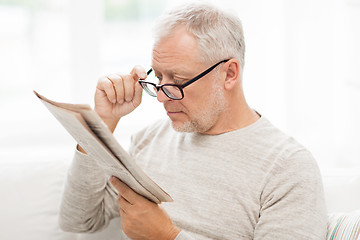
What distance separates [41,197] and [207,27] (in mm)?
827

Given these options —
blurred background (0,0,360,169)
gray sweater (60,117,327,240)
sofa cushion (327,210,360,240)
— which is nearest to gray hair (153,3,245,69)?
gray sweater (60,117,327,240)

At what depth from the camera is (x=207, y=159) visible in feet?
4.98

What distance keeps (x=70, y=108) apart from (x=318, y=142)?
1.72m

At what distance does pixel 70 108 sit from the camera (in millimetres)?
972

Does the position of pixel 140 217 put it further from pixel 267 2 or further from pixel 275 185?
pixel 267 2

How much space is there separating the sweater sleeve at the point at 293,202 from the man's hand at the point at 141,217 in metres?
0.25

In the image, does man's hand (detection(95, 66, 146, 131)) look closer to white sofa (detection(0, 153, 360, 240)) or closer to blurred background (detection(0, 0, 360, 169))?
white sofa (detection(0, 153, 360, 240))

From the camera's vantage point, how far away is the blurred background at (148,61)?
2.41 metres

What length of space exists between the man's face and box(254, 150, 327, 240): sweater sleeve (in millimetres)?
257

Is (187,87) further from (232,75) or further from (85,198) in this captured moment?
(85,198)

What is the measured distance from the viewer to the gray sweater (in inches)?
51.8

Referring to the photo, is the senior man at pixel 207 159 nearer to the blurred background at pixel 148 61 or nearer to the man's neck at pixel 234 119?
the man's neck at pixel 234 119

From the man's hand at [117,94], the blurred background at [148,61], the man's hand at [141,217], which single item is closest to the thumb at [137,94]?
the man's hand at [117,94]

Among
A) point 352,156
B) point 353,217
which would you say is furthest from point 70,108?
point 352,156
